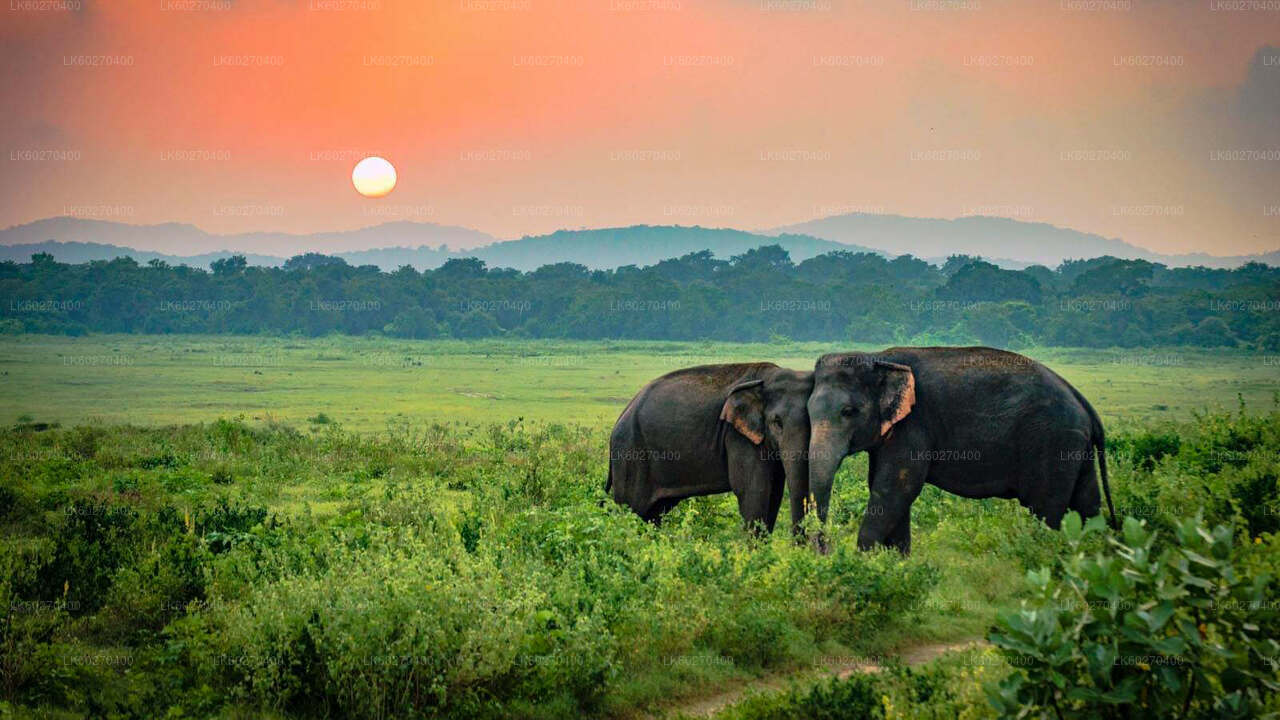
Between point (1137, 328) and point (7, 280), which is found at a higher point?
point (7, 280)

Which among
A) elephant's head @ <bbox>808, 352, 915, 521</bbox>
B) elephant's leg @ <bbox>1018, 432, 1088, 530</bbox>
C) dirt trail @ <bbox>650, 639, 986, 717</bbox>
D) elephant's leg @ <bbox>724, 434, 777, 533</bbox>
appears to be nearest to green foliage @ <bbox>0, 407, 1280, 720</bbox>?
dirt trail @ <bbox>650, 639, 986, 717</bbox>

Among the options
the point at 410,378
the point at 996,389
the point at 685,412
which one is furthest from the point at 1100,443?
the point at 410,378

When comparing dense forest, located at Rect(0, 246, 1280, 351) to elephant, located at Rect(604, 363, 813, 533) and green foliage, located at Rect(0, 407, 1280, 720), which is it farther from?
green foliage, located at Rect(0, 407, 1280, 720)

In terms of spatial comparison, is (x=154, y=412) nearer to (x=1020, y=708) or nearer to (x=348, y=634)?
(x=348, y=634)

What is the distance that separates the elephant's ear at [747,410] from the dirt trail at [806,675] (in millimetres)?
3697

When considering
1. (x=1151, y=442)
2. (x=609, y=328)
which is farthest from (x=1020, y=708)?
(x=609, y=328)

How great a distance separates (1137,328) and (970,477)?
225ft

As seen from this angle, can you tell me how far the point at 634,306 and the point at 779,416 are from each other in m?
78.1

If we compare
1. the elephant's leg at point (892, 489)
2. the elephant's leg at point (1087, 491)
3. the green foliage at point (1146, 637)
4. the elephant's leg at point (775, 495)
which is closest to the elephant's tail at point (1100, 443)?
the elephant's leg at point (1087, 491)

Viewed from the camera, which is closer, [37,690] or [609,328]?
[37,690]

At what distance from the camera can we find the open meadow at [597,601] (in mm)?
5137

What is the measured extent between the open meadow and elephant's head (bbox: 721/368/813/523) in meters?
0.92

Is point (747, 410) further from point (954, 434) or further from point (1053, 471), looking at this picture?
point (1053, 471)

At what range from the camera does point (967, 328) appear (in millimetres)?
76750
